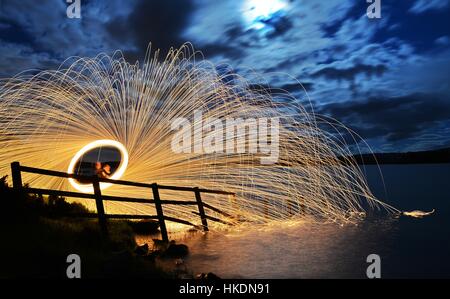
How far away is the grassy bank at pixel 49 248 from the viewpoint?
717cm

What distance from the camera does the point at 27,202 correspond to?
9.14 m

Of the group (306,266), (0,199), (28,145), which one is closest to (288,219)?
(306,266)

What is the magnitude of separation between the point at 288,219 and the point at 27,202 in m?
13.2

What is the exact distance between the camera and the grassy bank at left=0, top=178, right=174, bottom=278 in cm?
717

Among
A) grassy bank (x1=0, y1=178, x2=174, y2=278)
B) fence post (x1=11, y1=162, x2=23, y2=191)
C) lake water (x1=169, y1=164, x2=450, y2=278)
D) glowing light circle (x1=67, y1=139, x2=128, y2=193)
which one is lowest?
lake water (x1=169, y1=164, x2=450, y2=278)

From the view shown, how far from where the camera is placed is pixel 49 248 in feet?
25.5

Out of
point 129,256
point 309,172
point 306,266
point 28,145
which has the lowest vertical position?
point 306,266

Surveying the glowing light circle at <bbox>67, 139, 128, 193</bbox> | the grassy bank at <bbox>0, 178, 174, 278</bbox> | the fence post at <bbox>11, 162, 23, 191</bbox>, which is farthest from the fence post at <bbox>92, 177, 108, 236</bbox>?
the glowing light circle at <bbox>67, 139, 128, 193</bbox>

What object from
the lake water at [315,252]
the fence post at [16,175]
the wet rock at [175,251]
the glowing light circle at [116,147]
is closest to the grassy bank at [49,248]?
the fence post at [16,175]

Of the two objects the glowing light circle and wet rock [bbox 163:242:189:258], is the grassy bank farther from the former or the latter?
the glowing light circle

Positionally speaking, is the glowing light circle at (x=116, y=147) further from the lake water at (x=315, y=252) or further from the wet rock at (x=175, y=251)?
the wet rock at (x=175, y=251)

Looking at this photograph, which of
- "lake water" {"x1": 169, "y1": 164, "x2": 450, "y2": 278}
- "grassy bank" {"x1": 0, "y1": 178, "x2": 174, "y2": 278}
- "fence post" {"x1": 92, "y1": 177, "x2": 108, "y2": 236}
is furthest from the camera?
"lake water" {"x1": 169, "y1": 164, "x2": 450, "y2": 278}
